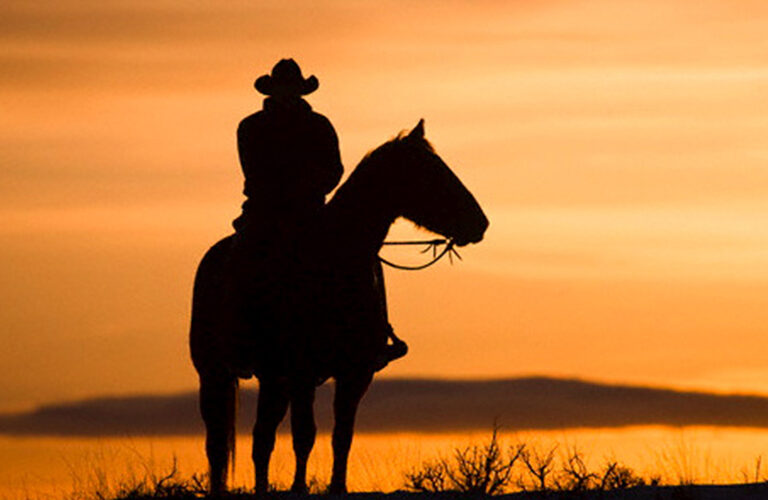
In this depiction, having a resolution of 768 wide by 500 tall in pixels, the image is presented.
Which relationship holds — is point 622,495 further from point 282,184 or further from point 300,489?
point 282,184

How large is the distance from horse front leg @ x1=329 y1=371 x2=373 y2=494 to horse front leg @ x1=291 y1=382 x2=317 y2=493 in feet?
0.91

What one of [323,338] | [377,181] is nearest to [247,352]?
[323,338]

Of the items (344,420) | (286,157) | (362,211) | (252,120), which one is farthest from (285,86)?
(344,420)

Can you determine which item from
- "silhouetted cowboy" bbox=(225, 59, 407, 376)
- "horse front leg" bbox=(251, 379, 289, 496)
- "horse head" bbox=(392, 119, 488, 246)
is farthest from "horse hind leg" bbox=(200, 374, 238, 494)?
"horse head" bbox=(392, 119, 488, 246)

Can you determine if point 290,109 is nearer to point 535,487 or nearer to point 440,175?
point 440,175

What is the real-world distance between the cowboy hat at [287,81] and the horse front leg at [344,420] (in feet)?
8.75

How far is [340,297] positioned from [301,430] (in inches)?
46.9

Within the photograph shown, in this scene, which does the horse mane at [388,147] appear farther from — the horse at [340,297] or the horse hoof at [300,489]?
the horse hoof at [300,489]

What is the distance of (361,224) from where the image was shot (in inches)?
632

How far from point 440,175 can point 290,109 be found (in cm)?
155

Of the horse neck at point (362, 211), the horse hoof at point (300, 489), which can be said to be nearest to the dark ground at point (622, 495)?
the horse hoof at point (300, 489)

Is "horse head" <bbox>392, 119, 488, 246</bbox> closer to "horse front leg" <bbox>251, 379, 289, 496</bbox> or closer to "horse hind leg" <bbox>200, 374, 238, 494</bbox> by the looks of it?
"horse front leg" <bbox>251, 379, 289, 496</bbox>

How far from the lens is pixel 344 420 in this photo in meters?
16.2

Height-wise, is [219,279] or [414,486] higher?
[219,279]
